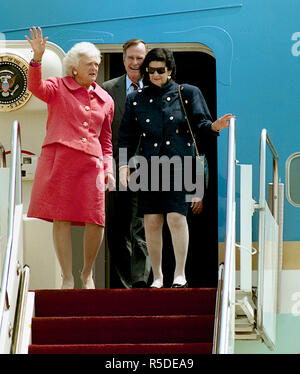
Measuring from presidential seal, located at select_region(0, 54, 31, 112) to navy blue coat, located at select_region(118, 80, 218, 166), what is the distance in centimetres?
110

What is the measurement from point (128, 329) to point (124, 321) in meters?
0.06

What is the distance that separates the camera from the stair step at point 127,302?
6555 millimetres

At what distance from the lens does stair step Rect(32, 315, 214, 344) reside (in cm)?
632

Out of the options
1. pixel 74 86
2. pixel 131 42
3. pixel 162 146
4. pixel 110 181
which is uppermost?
pixel 131 42

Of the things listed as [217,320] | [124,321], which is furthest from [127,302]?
[217,320]

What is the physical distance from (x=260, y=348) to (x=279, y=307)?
730 mm

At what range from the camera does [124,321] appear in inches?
250

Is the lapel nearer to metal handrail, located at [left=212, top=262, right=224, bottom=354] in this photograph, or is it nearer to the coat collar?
the coat collar

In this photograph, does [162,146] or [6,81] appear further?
[6,81]

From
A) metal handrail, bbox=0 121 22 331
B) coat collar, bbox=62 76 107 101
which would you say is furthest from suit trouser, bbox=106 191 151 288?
metal handrail, bbox=0 121 22 331

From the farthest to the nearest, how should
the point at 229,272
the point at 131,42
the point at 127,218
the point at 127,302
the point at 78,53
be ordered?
1. the point at 127,218
2. the point at 131,42
3. the point at 78,53
4. the point at 127,302
5. the point at 229,272

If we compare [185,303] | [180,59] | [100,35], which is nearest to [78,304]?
[185,303]

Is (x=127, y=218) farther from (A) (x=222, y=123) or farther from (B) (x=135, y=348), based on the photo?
(B) (x=135, y=348)
